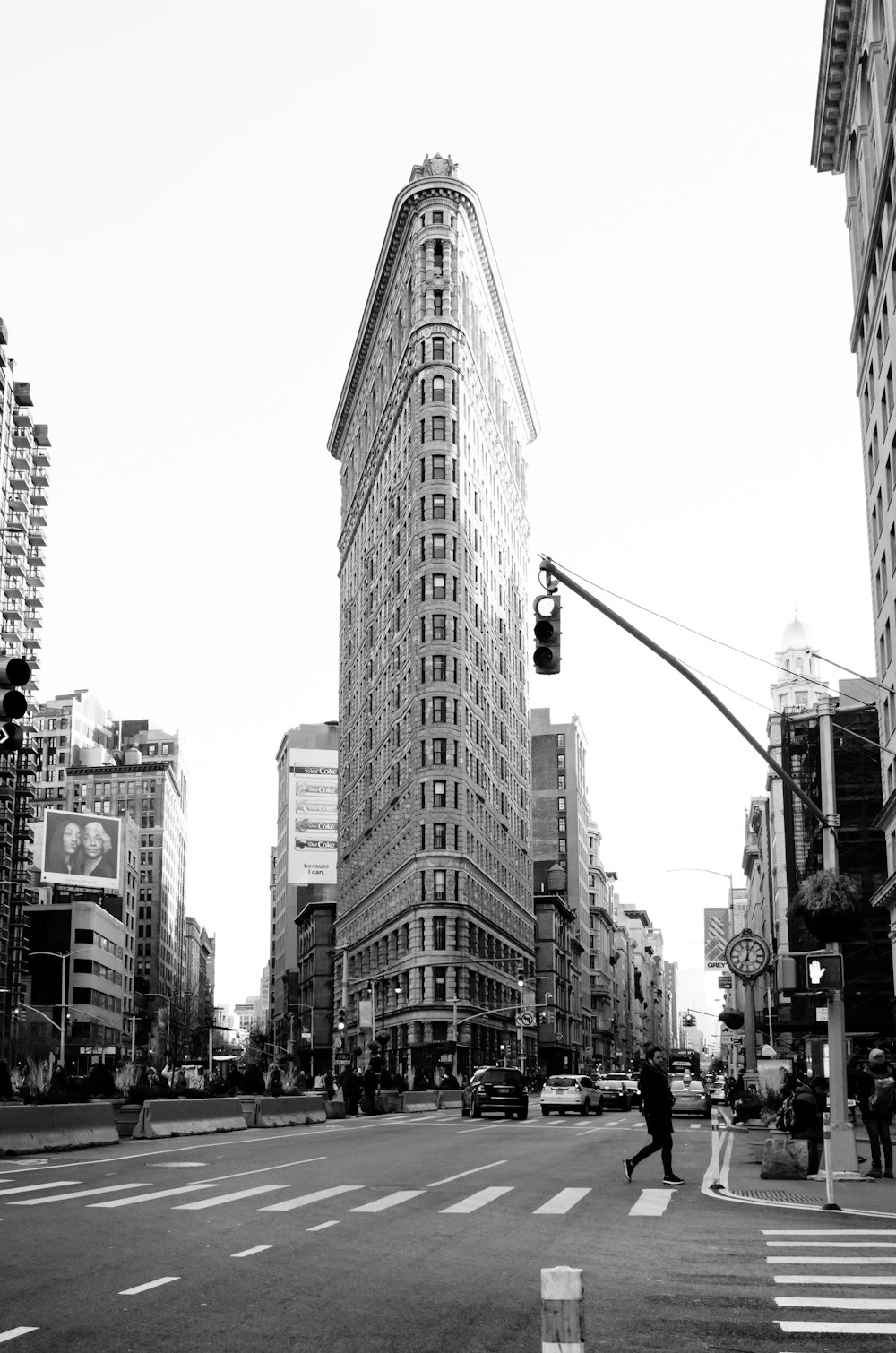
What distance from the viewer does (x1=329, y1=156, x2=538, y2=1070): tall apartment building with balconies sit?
95.2 metres

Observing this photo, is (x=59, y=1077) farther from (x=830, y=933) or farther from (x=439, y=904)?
(x=439, y=904)

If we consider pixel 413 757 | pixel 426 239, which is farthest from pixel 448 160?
pixel 413 757

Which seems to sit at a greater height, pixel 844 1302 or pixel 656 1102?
pixel 656 1102

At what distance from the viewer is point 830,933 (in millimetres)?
23250

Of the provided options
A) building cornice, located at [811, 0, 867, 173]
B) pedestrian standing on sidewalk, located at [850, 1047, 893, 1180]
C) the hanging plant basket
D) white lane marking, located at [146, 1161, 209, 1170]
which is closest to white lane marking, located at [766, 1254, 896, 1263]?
pedestrian standing on sidewalk, located at [850, 1047, 893, 1180]

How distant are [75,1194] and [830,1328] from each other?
1219 centimetres

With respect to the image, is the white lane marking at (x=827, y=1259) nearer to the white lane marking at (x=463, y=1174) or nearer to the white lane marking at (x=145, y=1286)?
the white lane marking at (x=145, y=1286)

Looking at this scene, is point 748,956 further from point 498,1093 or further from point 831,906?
point 498,1093

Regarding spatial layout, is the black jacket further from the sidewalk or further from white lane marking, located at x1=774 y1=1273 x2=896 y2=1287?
white lane marking, located at x1=774 y1=1273 x2=896 y2=1287

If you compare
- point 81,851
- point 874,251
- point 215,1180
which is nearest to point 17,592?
point 81,851

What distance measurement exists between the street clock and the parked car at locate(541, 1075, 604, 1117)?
24254mm

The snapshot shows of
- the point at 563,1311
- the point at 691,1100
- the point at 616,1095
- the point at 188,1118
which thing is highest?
the point at 563,1311

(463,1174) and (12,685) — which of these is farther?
(463,1174)

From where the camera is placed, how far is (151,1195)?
62.0 ft
